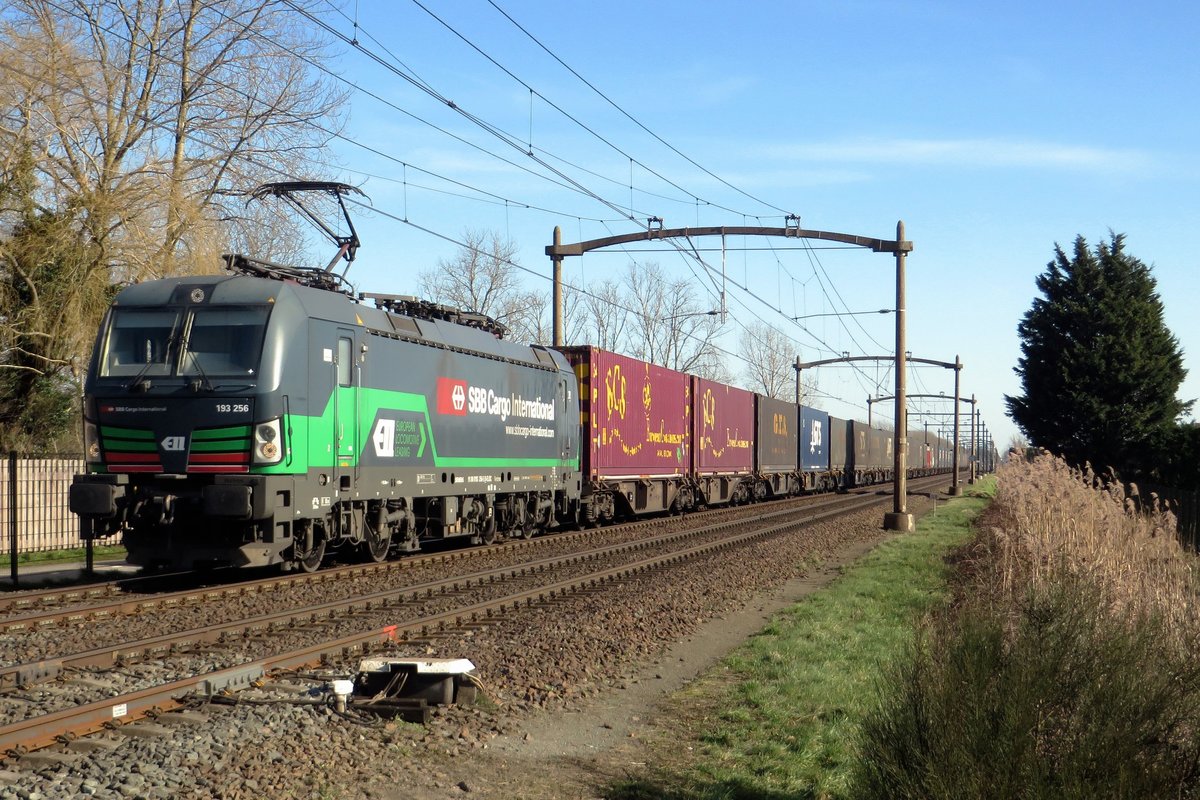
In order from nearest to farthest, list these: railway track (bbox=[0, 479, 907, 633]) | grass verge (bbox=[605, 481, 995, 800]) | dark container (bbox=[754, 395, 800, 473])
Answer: grass verge (bbox=[605, 481, 995, 800])
railway track (bbox=[0, 479, 907, 633])
dark container (bbox=[754, 395, 800, 473])

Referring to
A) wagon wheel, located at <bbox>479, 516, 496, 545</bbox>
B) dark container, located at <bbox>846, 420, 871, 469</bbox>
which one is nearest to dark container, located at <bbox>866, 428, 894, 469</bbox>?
dark container, located at <bbox>846, 420, 871, 469</bbox>

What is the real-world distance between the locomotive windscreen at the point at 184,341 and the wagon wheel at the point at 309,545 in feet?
7.81

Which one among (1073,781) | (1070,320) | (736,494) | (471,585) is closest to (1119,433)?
(1070,320)

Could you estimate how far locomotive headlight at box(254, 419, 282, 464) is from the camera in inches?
497

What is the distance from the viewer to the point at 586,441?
23.9m

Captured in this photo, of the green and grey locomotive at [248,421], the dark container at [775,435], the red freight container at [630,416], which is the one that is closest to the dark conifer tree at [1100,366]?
the dark container at [775,435]

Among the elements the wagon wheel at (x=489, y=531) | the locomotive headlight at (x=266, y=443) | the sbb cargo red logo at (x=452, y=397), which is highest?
the sbb cargo red logo at (x=452, y=397)

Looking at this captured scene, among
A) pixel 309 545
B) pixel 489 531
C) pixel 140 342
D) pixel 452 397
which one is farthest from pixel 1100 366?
pixel 140 342

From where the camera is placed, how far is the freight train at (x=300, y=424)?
1273cm

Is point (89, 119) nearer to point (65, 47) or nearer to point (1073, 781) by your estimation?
point (65, 47)

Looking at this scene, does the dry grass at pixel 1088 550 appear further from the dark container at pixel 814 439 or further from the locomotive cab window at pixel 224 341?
the dark container at pixel 814 439

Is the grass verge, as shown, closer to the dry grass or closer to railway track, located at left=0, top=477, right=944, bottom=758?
the dry grass

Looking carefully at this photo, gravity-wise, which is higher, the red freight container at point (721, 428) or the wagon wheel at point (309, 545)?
the red freight container at point (721, 428)

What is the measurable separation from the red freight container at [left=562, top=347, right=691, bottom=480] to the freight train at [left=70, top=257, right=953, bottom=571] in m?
2.28
